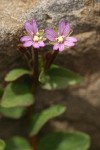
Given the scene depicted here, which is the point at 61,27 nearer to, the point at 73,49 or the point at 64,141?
the point at 73,49

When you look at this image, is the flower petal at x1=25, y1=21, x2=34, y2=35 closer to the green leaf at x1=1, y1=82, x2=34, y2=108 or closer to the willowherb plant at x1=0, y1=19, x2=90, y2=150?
the willowherb plant at x1=0, y1=19, x2=90, y2=150

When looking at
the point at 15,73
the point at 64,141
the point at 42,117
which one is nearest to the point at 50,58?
the point at 15,73

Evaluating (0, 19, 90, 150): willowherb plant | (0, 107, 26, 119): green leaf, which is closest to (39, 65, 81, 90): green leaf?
(0, 19, 90, 150): willowherb plant

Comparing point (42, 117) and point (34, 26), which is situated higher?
point (34, 26)

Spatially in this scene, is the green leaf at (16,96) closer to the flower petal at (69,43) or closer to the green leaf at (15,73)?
the green leaf at (15,73)

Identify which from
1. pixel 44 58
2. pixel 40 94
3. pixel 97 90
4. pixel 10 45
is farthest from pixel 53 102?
pixel 10 45

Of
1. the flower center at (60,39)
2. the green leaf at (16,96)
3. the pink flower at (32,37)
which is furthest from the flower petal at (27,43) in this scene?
the green leaf at (16,96)
